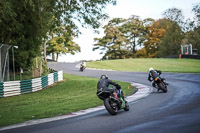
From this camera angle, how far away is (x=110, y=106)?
401 inches

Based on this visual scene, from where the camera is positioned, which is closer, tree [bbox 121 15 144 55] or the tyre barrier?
the tyre barrier

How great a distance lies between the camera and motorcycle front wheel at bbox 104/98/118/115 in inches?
399

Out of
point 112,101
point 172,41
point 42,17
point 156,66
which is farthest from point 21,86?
point 172,41

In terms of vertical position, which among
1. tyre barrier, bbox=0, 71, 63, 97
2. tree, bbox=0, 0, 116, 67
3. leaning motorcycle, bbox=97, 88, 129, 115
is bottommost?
tyre barrier, bbox=0, 71, 63, 97

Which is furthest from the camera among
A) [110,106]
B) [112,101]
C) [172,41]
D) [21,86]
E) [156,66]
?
[172,41]

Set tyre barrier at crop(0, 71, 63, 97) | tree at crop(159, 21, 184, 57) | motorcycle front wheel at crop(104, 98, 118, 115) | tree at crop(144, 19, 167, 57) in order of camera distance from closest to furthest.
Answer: motorcycle front wheel at crop(104, 98, 118, 115), tyre barrier at crop(0, 71, 63, 97), tree at crop(159, 21, 184, 57), tree at crop(144, 19, 167, 57)

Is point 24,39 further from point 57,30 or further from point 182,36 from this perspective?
point 182,36

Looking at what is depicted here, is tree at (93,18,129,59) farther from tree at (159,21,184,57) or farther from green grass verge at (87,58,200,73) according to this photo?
green grass verge at (87,58,200,73)

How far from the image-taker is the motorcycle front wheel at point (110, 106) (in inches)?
399

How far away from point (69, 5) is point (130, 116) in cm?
1457

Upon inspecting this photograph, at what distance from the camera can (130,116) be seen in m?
9.80

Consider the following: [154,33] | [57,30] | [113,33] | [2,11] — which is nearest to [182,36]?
[154,33]

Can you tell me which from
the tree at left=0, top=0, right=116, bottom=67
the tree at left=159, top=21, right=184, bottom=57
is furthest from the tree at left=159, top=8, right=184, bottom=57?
the tree at left=0, top=0, right=116, bottom=67

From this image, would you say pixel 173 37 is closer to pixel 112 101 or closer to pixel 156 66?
pixel 156 66
